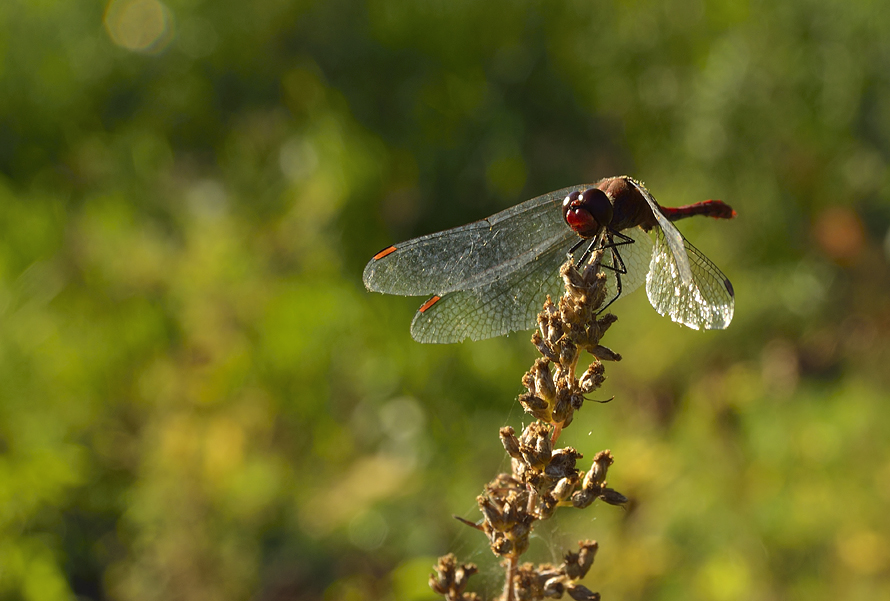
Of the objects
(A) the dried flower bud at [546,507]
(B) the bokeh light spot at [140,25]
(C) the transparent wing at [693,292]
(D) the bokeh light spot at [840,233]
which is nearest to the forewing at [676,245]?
(C) the transparent wing at [693,292]

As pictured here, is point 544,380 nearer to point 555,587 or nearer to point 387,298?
point 555,587

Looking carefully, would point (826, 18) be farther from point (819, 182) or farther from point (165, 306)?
point (165, 306)

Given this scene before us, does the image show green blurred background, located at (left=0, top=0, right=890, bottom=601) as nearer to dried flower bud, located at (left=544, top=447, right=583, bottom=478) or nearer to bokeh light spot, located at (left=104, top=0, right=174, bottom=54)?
bokeh light spot, located at (left=104, top=0, right=174, bottom=54)

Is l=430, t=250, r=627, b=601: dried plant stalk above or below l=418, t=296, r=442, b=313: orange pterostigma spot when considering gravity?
below

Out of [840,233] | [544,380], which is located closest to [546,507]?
[544,380]

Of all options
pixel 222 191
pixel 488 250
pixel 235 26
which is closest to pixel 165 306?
pixel 222 191

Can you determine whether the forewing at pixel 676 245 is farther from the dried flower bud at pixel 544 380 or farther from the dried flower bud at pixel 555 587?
the dried flower bud at pixel 555 587

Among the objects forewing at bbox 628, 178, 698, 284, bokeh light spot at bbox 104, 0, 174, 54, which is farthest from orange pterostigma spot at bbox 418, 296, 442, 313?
bokeh light spot at bbox 104, 0, 174, 54
